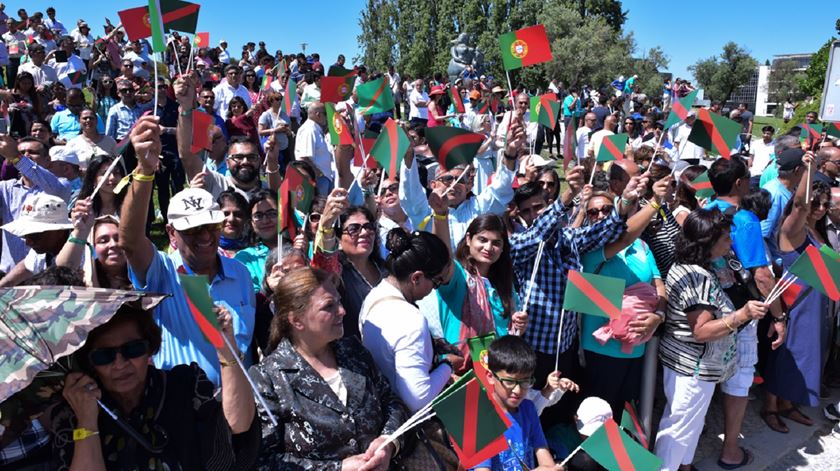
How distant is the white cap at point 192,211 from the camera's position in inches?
116

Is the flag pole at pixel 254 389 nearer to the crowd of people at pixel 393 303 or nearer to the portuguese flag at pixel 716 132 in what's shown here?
the crowd of people at pixel 393 303

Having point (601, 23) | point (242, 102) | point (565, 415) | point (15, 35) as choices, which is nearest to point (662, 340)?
point (565, 415)

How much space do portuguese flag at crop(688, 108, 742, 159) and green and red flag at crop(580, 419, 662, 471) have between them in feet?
7.34

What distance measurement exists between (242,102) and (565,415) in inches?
262

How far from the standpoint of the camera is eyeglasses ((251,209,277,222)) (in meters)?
3.98

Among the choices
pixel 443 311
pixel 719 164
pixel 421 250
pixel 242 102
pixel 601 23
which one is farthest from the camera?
pixel 601 23

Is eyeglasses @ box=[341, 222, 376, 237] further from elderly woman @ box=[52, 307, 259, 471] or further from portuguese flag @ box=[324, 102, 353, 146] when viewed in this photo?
elderly woman @ box=[52, 307, 259, 471]

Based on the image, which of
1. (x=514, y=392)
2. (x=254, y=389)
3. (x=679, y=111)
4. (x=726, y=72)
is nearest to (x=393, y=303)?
(x=514, y=392)

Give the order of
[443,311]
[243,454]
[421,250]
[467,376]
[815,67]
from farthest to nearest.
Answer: [815,67], [443,311], [421,250], [467,376], [243,454]

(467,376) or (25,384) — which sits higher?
(25,384)

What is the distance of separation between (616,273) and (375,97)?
8.85ft

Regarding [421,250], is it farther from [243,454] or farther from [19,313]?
[19,313]

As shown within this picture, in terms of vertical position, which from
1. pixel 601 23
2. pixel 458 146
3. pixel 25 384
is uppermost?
pixel 601 23

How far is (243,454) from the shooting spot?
7.19ft
